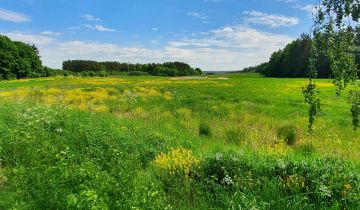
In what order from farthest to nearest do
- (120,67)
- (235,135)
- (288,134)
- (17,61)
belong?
(120,67), (17,61), (288,134), (235,135)

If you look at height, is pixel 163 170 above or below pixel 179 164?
below

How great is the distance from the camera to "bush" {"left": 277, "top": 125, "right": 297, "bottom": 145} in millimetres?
12728

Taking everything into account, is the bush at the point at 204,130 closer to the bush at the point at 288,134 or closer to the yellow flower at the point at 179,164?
the bush at the point at 288,134

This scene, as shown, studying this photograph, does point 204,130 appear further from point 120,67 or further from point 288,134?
point 120,67

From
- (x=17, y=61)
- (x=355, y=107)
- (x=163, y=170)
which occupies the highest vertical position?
(x=17, y=61)

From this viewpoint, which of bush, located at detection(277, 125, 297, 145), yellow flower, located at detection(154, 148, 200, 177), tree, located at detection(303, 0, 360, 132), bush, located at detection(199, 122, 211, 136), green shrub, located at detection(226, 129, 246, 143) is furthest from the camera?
bush, located at detection(199, 122, 211, 136)

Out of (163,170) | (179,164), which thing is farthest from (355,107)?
(163,170)

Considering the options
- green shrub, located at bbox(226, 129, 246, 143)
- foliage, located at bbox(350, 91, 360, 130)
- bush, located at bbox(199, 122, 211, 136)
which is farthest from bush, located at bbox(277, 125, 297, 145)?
foliage, located at bbox(350, 91, 360, 130)

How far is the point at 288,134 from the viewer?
13.1 m

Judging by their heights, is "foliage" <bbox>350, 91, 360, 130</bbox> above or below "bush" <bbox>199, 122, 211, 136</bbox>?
above

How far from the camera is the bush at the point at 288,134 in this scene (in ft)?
41.8

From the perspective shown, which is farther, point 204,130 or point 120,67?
point 120,67

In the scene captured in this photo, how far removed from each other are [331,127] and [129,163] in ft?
40.0

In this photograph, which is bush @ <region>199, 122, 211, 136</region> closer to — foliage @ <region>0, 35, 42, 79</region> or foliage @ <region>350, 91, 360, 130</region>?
foliage @ <region>350, 91, 360, 130</region>
